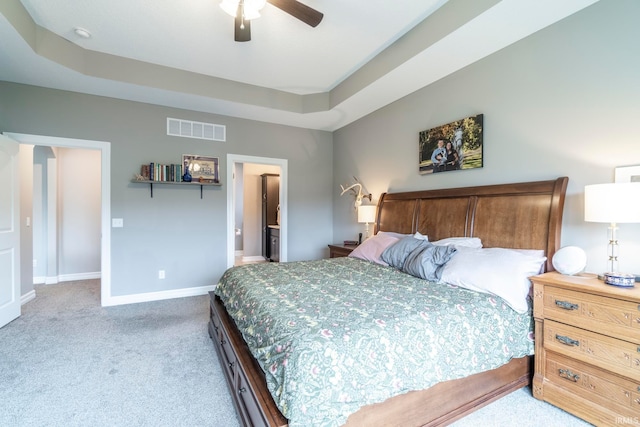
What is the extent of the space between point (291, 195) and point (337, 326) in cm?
374

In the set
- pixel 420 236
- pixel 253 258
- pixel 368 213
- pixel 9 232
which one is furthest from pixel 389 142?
pixel 253 258

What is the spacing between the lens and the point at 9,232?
3248 millimetres

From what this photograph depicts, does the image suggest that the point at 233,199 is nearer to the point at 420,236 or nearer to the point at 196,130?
the point at 196,130

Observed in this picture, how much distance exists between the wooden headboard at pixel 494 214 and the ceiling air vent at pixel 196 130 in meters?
2.82

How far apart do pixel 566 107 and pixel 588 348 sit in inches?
67.4

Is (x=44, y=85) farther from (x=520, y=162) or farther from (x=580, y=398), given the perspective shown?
(x=580, y=398)

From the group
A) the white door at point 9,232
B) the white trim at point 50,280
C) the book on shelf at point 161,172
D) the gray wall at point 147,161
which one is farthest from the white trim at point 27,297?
the book on shelf at point 161,172

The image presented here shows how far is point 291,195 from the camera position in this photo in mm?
5008

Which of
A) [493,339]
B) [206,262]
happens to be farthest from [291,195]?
[493,339]

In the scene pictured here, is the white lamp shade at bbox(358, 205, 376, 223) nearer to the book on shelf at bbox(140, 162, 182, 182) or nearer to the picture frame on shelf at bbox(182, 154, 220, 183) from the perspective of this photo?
the picture frame on shelf at bbox(182, 154, 220, 183)

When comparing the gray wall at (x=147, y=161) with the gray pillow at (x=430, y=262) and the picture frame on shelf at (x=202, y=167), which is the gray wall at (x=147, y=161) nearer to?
the picture frame on shelf at (x=202, y=167)

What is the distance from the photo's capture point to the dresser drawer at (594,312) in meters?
1.56

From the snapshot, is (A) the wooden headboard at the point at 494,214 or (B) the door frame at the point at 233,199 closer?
(A) the wooden headboard at the point at 494,214

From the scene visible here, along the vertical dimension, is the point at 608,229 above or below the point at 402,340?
above
